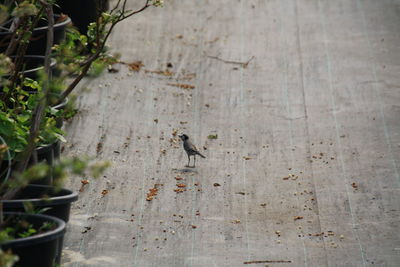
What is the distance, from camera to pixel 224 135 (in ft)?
26.4

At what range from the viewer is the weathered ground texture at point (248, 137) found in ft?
19.9

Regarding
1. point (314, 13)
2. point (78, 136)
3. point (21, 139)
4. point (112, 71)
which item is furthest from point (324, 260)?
point (314, 13)

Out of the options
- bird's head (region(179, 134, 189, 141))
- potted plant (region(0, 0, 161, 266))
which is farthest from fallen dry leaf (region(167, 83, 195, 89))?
potted plant (region(0, 0, 161, 266))

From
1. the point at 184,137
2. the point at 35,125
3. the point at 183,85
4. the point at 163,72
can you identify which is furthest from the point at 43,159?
the point at 163,72

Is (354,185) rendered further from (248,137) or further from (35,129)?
(35,129)

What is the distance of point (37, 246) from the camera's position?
437 centimetres

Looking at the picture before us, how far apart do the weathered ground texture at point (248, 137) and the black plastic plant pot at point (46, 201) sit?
0.66 meters

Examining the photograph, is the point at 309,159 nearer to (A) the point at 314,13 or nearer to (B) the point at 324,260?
(B) the point at 324,260

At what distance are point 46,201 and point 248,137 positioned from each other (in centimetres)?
341

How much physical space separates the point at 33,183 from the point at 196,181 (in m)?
1.90

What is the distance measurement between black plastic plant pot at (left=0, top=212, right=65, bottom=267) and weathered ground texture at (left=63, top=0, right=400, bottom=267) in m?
1.13

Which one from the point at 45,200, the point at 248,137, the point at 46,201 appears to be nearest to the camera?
the point at 45,200

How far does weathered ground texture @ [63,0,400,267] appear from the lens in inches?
239

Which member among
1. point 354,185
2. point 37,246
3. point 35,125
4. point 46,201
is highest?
point 35,125
